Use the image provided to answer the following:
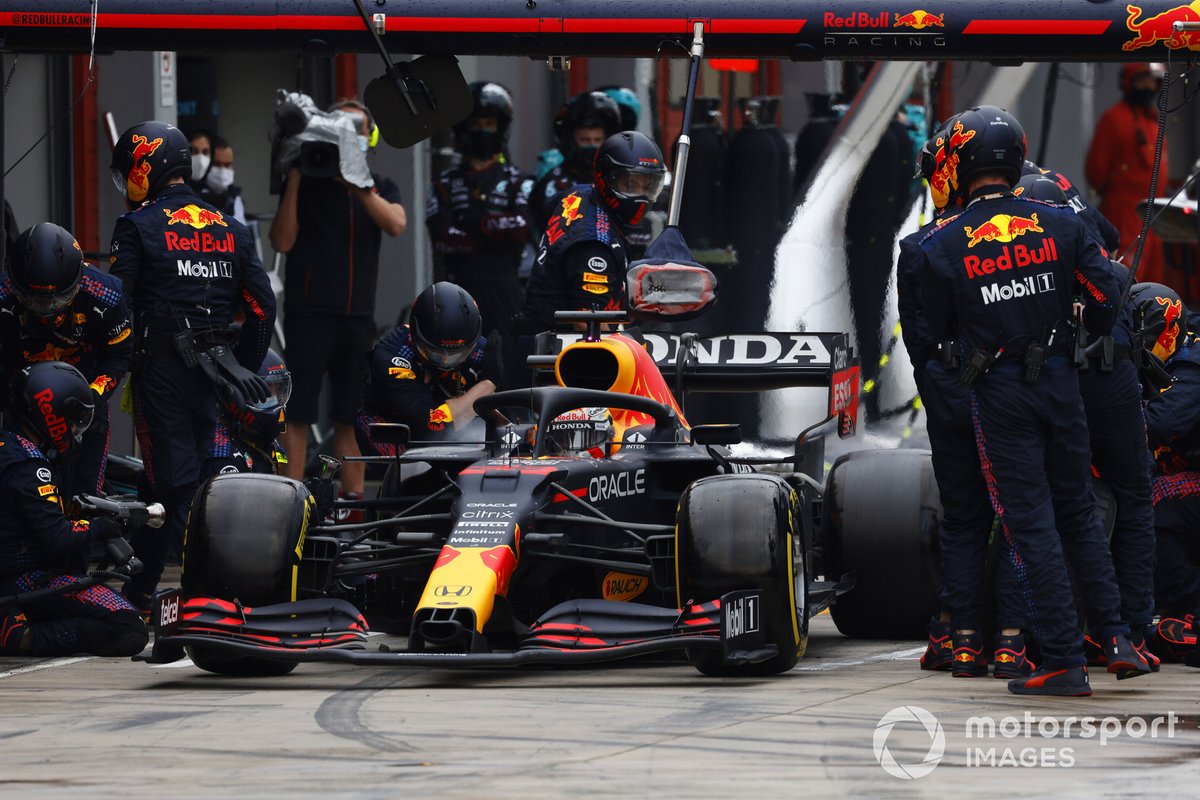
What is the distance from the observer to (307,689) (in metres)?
7.69

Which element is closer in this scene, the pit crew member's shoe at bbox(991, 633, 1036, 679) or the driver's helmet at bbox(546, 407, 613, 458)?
the pit crew member's shoe at bbox(991, 633, 1036, 679)

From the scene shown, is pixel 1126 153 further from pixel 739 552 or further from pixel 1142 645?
pixel 739 552

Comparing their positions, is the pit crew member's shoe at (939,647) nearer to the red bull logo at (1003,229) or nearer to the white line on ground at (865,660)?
the white line on ground at (865,660)

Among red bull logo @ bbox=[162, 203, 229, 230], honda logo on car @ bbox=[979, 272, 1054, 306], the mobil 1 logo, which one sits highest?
red bull logo @ bbox=[162, 203, 229, 230]

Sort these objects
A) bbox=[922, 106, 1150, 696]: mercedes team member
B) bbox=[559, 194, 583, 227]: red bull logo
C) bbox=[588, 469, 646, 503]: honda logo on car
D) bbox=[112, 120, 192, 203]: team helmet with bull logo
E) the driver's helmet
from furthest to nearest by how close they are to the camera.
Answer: bbox=[559, 194, 583, 227]: red bull logo
bbox=[112, 120, 192, 203]: team helmet with bull logo
the driver's helmet
bbox=[588, 469, 646, 503]: honda logo on car
bbox=[922, 106, 1150, 696]: mercedes team member

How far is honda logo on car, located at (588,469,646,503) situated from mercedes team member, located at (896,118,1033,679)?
1176mm

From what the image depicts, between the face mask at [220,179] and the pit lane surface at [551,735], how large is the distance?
5.80 meters

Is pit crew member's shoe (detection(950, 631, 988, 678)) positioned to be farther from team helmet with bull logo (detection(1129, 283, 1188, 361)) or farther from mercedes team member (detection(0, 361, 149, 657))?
mercedes team member (detection(0, 361, 149, 657))

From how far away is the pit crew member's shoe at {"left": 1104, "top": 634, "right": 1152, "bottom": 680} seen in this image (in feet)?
24.9

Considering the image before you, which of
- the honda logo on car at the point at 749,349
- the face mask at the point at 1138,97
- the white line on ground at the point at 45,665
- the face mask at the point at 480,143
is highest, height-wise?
the face mask at the point at 1138,97

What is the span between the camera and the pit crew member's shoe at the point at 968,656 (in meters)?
8.01

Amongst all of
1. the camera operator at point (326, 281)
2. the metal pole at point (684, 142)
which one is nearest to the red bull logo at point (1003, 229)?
the metal pole at point (684, 142)

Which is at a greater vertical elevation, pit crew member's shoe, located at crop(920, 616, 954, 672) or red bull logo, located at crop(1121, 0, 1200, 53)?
red bull logo, located at crop(1121, 0, 1200, 53)

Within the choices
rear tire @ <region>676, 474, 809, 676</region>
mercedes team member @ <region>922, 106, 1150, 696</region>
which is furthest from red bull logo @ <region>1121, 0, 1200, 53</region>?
rear tire @ <region>676, 474, 809, 676</region>
